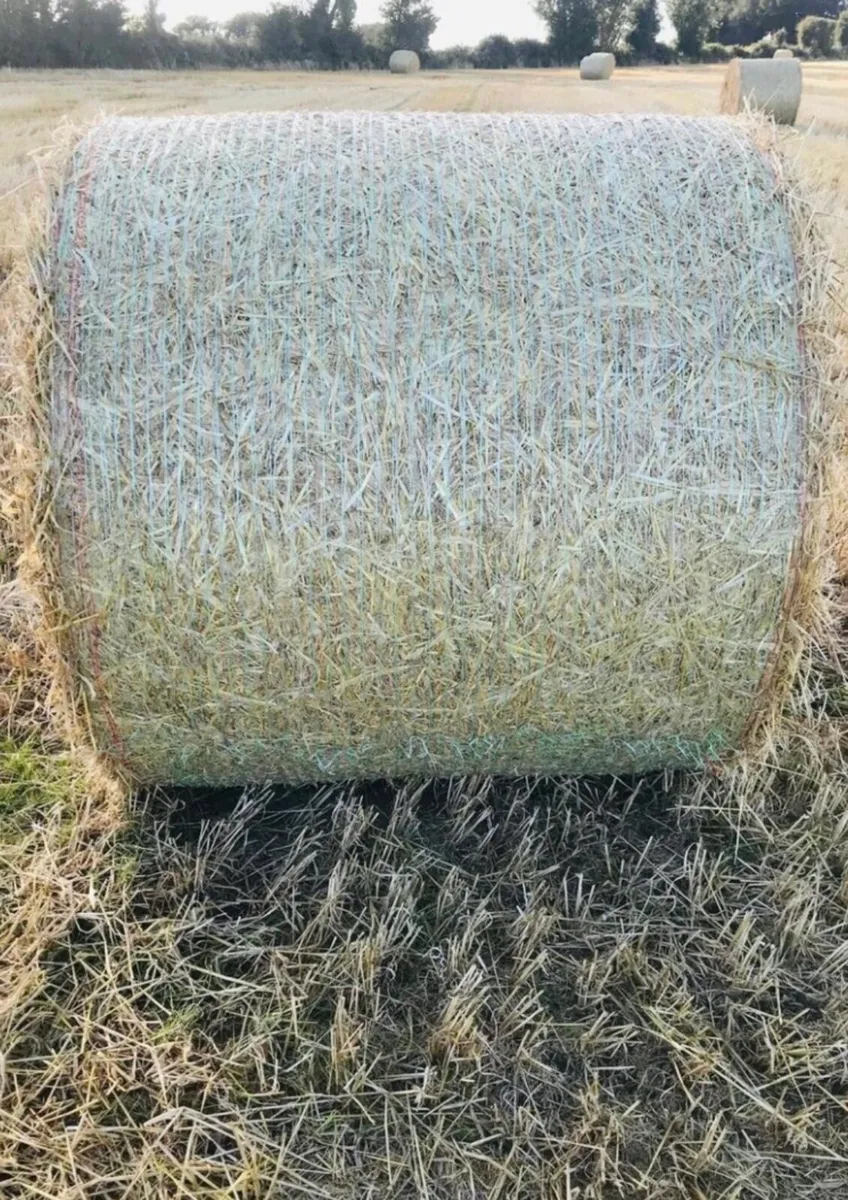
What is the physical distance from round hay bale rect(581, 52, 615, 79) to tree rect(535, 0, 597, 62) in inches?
208

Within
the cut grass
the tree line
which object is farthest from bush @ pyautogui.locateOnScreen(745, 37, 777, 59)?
the cut grass

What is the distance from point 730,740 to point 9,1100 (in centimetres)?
162

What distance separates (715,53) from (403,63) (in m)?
7.66

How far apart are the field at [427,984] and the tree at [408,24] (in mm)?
26157

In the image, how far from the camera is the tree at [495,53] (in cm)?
2508

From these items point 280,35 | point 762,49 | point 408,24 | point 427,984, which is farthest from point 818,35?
point 427,984

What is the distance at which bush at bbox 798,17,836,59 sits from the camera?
21.3 meters

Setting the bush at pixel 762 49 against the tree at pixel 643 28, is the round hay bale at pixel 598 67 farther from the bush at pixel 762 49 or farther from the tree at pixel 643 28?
the tree at pixel 643 28

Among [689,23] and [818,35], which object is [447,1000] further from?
[689,23]

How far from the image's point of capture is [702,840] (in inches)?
93.5

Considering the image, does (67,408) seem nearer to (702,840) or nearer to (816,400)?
(816,400)

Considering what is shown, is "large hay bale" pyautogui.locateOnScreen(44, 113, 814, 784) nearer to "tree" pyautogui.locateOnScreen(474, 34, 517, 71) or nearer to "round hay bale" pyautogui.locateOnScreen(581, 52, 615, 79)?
"round hay bale" pyautogui.locateOnScreen(581, 52, 615, 79)

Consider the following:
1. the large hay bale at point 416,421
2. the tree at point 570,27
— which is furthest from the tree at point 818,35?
the large hay bale at point 416,421

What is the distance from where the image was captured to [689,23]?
24125 mm
